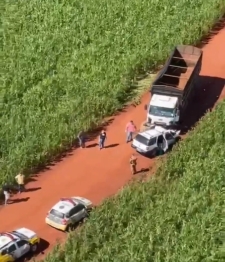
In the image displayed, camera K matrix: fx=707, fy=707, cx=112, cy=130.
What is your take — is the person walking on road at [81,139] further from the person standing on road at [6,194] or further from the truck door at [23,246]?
the truck door at [23,246]

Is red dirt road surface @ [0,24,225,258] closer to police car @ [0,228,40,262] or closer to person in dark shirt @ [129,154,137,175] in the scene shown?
person in dark shirt @ [129,154,137,175]

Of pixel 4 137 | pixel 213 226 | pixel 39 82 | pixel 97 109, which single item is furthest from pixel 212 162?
pixel 39 82

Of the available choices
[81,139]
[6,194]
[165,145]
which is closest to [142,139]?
[165,145]

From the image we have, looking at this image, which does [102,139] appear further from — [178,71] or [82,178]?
[178,71]

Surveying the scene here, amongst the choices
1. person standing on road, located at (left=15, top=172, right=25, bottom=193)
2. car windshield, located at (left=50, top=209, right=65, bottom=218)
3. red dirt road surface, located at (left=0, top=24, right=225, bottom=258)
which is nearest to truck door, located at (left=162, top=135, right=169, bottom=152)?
red dirt road surface, located at (left=0, top=24, right=225, bottom=258)

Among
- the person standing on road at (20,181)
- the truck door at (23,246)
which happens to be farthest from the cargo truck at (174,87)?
the truck door at (23,246)

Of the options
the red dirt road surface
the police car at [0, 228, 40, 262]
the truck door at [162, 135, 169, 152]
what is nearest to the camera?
the police car at [0, 228, 40, 262]

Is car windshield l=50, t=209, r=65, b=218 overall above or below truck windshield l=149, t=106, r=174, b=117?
below
